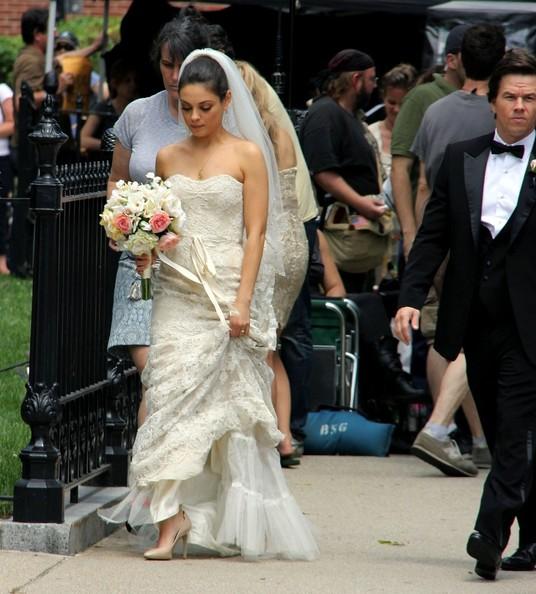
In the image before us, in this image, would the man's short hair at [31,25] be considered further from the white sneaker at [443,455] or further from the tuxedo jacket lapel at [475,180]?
the tuxedo jacket lapel at [475,180]

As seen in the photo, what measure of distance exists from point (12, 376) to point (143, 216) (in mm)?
4309

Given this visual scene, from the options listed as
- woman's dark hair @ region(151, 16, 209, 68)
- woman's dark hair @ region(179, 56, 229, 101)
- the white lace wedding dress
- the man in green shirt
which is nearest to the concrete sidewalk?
the white lace wedding dress

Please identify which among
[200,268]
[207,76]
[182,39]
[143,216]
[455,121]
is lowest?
[200,268]

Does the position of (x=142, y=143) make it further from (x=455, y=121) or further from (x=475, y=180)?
(x=455, y=121)

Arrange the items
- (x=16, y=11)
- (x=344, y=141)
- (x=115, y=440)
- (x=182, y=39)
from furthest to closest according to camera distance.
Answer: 1. (x=16, y=11)
2. (x=344, y=141)
3. (x=115, y=440)
4. (x=182, y=39)

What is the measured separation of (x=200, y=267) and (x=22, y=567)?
1341 millimetres

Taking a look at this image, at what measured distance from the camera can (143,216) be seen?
5.73 metres

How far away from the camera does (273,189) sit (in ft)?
21.1

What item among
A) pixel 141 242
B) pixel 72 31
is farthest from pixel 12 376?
pixel 72 31

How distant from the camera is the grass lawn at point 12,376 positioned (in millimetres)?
7043

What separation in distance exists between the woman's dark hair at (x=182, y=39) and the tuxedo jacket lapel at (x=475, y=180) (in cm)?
138

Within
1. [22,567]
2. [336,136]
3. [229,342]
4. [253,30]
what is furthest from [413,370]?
[253,30]

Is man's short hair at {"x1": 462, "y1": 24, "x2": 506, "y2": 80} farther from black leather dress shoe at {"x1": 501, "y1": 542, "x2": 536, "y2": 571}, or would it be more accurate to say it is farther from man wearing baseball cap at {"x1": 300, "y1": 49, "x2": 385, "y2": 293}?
black leather dress shoe at {"x1": 501, "y1": 542, "x2": 536, "y2": 571}

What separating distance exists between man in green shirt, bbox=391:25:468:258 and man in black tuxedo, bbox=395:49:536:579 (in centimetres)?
310
